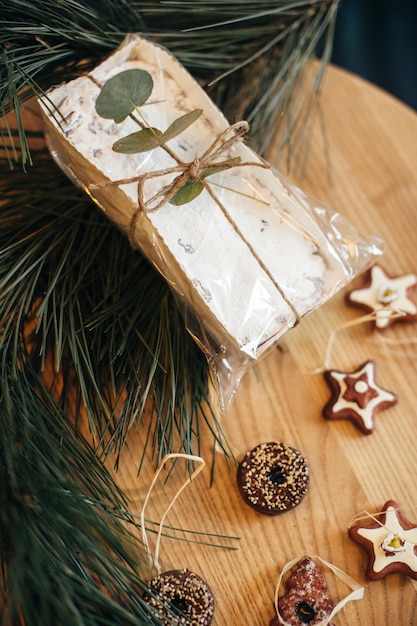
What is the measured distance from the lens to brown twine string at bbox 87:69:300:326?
0.69 metres

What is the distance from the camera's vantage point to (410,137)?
0.97 meters

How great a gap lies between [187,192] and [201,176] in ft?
0.08

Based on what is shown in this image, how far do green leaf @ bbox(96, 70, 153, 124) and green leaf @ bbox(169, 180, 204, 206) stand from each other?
0.10 meters

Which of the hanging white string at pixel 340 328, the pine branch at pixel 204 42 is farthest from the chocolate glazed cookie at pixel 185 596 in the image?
the pine branch at pixel 204 42

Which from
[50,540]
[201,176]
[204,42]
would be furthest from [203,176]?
[50,540]

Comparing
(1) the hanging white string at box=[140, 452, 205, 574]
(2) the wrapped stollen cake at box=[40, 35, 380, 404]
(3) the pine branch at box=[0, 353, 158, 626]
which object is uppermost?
(2) the wrapped stollen cake at box=[40, 35, 380, 404]

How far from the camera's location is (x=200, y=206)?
0.72 meters

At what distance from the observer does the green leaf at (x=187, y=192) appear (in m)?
0.69

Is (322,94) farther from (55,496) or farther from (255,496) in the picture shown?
(55,496)

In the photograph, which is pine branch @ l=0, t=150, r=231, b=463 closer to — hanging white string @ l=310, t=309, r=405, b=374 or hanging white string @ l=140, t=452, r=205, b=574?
hanging white string @ l=140, t=452, r=205, b=574

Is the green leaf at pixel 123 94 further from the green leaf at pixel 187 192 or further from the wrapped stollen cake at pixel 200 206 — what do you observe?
the green leaf at pixel 187 192

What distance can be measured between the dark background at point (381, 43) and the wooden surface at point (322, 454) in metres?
0.59

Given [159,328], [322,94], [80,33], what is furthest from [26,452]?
[322,94]

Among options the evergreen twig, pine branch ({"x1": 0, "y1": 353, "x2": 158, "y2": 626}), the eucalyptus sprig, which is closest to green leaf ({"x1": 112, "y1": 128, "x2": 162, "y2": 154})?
the eucalyptus sprig
